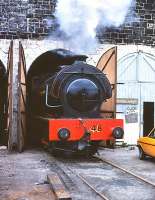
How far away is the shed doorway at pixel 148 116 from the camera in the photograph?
59.1 feet

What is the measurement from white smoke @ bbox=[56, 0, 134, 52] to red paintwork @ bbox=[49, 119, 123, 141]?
4.78 m

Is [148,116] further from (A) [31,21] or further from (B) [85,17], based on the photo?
(A) [31,21]

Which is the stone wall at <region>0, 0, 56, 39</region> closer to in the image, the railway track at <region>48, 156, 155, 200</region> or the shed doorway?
the shed doorway

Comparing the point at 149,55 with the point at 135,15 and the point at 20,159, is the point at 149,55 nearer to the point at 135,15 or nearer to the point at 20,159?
the point at 135,15

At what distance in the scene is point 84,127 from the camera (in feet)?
39.9

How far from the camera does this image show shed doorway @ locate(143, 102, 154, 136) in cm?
1801

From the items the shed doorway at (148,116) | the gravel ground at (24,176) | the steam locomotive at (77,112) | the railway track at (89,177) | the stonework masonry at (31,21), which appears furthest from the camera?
the shed doorway at (148,116)

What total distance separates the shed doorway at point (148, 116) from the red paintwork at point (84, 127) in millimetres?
5679

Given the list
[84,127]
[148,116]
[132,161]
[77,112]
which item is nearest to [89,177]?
[84,127]

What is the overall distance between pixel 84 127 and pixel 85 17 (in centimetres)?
534

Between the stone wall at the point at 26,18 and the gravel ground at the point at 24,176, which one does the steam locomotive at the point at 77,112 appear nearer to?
the gravel ground at the point at 24,176

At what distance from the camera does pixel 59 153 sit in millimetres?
13789

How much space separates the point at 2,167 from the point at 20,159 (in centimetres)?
163

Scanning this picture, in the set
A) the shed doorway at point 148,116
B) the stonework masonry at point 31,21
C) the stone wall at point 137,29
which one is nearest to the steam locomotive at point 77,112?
the stonework masonry at point 31,21
